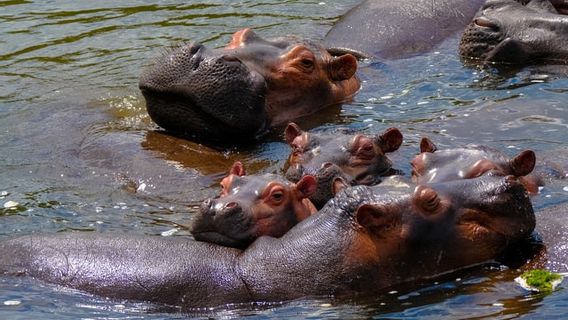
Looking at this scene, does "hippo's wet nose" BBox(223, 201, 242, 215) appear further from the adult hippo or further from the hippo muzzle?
the adult hippo

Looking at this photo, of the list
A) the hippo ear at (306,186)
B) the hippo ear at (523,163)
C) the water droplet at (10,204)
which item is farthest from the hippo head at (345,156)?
the water droplet at (10,204)

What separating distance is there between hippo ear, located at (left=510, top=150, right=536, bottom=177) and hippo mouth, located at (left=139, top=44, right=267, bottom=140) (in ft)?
7.31

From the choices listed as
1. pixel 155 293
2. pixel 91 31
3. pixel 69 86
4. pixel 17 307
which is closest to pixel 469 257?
pixel 155 293

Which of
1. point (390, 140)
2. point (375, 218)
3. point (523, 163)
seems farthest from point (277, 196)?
point (523, 163)

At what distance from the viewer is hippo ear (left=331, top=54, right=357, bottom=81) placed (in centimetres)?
954

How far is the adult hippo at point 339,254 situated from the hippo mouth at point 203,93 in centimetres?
213

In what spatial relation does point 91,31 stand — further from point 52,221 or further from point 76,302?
point 76,302

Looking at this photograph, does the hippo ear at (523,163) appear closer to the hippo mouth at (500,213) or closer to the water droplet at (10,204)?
the hippo mouth at (500,213)

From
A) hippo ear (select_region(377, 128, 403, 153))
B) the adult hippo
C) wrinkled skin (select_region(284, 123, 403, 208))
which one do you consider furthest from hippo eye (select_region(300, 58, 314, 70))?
the adult hippo

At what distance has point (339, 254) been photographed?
6180mm

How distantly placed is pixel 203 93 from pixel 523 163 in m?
2.38

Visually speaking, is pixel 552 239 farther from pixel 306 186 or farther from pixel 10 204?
pixel 10 204

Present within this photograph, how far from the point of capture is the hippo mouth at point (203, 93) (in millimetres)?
8383

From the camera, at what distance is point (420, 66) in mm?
10344
